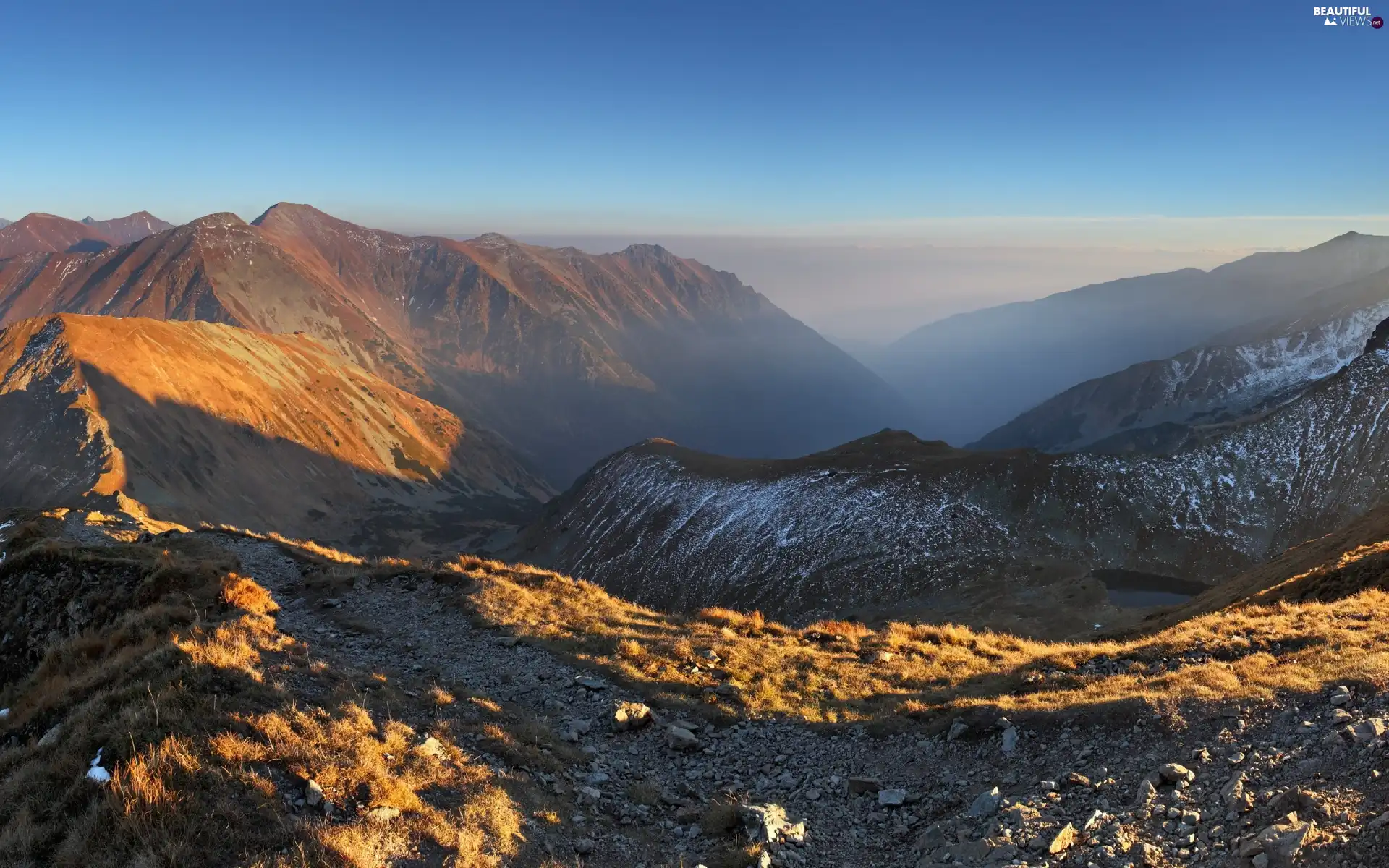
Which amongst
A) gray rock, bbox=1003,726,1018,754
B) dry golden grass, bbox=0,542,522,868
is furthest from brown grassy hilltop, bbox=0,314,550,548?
gray rock, bbox=1003,726,1018,754

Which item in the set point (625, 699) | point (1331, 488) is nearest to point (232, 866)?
point (625, 699)

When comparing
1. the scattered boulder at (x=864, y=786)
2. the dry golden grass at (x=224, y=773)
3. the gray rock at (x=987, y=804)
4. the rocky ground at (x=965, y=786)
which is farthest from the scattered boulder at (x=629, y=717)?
the gray rock at (x=987, y=804)

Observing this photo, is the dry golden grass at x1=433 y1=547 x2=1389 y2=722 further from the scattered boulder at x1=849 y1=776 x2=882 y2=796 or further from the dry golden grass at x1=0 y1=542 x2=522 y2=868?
the dry golden grass at x1=0 y1=542 x2=522 y2=868

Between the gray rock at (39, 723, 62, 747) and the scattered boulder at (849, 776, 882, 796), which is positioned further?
the scattered boulder at (849, 776, 882, 796)

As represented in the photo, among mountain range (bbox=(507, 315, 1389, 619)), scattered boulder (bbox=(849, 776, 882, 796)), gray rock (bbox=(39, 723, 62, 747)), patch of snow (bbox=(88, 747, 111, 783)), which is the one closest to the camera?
patch of snow (bbox=(88, 747, 111, 783))

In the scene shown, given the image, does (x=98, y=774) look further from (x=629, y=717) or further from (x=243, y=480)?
(x=243, y=480)

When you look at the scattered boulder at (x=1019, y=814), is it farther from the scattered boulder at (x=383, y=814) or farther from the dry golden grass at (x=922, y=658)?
the scattered boulder at (x=383, y=814)

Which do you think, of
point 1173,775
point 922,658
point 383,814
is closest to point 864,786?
point 1173,775
